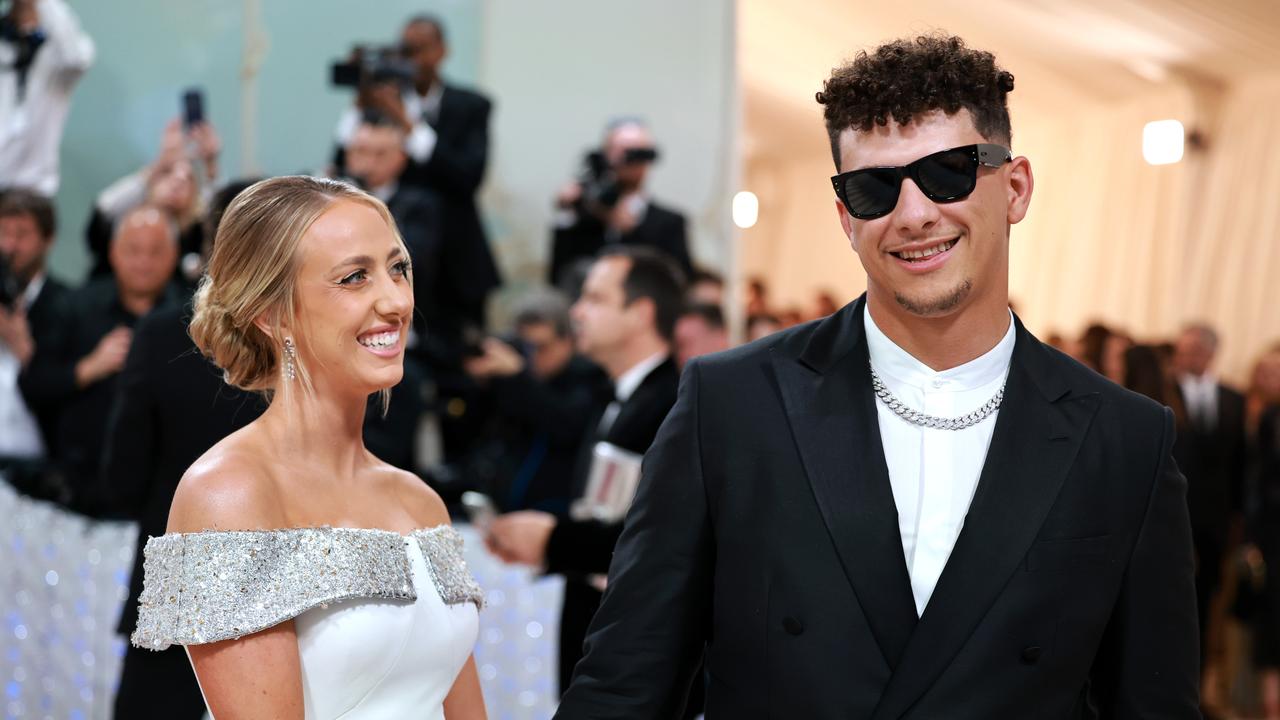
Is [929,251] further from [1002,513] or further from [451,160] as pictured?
[451,160]

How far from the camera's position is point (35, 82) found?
23.8 ft

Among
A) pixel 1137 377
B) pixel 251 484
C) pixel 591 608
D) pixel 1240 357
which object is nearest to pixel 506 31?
pixel 1137 377

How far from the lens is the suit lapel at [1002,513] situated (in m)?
2.10

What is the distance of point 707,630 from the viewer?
230 cm

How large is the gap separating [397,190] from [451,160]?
68 cm

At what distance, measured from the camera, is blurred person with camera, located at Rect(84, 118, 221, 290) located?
20.1 feet

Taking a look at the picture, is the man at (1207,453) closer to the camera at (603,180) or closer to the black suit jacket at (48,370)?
the camera at (603,180)

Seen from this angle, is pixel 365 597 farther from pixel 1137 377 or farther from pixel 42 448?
pixel 1137 377

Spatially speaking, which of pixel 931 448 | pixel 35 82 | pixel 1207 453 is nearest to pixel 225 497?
pixel 931 448

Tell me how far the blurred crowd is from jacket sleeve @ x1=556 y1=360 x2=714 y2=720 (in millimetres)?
1214

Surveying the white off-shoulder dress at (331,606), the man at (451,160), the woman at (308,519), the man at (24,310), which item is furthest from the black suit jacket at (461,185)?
the white off-shoulder dress at (331,606)

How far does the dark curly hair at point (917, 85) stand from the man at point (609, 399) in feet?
5.58

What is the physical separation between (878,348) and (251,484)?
3.20ft

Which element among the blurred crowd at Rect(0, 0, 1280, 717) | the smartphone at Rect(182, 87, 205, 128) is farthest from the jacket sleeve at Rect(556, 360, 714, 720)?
the smartphone at Rect(182, 87, 205, 128)
